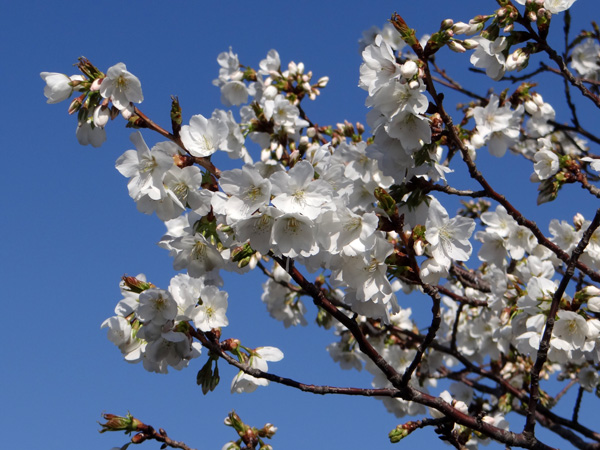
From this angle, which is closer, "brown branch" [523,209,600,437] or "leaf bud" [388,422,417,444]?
"brown branch" [523,209,600,437]

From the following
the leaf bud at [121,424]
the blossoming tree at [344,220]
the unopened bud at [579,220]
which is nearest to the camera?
the blossoming tree at [344,220]

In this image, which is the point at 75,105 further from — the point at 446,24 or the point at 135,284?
the point at 446,24

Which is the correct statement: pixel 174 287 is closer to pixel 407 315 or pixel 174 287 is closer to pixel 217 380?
pixel 217 380

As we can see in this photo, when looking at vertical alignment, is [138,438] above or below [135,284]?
below

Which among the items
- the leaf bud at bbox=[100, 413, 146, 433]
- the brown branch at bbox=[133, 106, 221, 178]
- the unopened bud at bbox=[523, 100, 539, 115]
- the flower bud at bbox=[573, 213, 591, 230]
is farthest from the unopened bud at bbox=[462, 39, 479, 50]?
the leaf bud at bbox=[100, 413, 146, 433]

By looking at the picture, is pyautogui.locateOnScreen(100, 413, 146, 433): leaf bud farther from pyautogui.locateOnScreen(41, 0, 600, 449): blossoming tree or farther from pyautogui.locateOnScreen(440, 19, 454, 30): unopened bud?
pyautogui.locateOnScreen(440, 19, 454, 30): unopened bud

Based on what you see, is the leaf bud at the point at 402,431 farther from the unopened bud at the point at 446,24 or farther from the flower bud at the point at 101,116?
the flower bud at the point at 101,116

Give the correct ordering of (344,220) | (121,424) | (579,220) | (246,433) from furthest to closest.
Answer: (579,220), (246,433), (121,424), (344,220)

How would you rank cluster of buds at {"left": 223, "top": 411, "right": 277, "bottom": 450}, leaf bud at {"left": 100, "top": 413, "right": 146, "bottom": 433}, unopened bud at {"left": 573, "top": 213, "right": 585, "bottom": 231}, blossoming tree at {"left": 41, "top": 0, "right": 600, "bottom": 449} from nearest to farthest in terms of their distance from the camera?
blossoming tree at {"left": 41, "top": 0, "right": 600, "bottom": 449}
leaf bud at {"left": 100, "top": 413, "right": 146, "bottom": 433}
cluster of buds at {"left": 223, "top": 411, "right": 277, "bottom": 450}
unopened bud at {"left": 573, "top": 213, "right": 585, "bottom": 231}

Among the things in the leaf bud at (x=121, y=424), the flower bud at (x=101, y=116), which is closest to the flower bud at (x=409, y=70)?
the flower bud at (x=101, y=116)

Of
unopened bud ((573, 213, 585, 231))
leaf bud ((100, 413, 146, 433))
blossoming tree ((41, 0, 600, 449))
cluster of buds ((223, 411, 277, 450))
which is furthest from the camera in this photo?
unopened bud ((573, 213, 585, 231))

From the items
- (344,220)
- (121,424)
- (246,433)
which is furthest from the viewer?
(246,433)

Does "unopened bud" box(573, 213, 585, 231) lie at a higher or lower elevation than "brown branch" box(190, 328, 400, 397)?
higher

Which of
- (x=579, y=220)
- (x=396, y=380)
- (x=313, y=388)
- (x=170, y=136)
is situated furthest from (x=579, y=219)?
(x=170, y=136)
